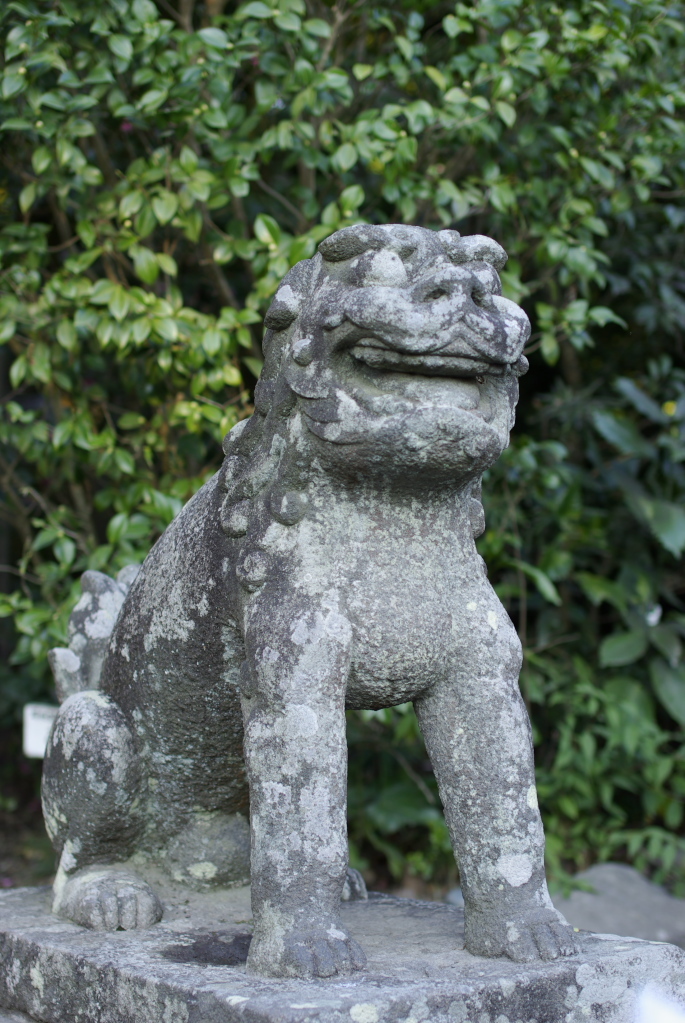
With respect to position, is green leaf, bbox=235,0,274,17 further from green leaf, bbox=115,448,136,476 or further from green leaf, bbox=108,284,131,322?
green leaf, bbox=115,448,136,476

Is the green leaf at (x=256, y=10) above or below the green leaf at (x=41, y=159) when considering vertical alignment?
above

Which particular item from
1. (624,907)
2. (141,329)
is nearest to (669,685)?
(624,907)

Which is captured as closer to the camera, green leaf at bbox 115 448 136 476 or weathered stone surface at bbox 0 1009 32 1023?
weathered stone surface at bbox 0 1009 32 1023

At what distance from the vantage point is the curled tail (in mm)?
2324

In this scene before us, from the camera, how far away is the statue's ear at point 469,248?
5.70 feet

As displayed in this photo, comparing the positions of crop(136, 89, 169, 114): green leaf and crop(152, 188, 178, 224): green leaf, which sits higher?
crop(136, 89, 169, 114): green leaf

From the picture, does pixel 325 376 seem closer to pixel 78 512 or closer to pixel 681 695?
pixel 78 512

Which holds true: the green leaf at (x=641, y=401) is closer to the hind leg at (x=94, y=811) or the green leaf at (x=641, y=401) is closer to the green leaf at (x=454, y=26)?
the green leaf at (x=454, y=26)

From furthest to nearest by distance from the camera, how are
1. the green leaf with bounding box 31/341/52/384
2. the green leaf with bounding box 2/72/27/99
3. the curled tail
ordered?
1. the green leaf with bounding box 31/341/52/384
2. the green leaf with bounding box 2/72/27/99
3. the curled tail

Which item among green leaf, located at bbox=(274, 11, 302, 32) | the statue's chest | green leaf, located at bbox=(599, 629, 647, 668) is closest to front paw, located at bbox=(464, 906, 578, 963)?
Answer: the statue's chest

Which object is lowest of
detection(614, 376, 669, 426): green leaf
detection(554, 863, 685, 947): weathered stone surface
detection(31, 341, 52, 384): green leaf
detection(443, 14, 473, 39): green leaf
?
detection(554, 863, 685, 947): weathered stone surface

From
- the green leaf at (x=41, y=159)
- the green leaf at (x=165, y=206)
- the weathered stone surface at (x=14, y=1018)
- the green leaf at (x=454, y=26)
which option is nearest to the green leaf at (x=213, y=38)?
the green leaf at (x=165, y=206)

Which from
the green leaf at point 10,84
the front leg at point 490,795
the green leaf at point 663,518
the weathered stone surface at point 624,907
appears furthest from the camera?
the green leaf at point 663,518

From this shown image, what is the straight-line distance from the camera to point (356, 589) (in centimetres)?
170
